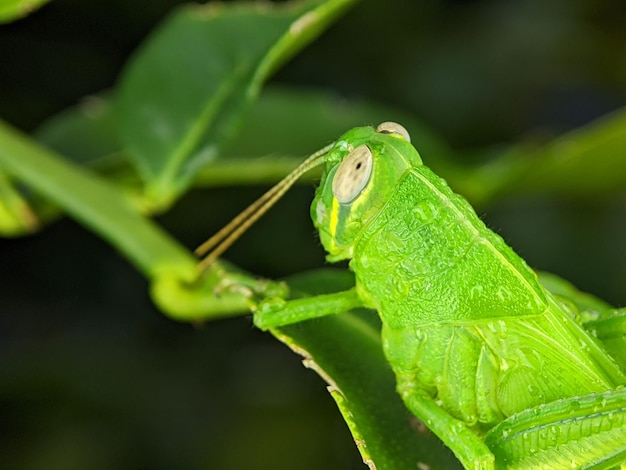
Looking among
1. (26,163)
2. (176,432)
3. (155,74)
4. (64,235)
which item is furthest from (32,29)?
(176,432)

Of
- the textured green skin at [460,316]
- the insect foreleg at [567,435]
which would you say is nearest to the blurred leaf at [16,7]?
the textured green skin at [460,316]

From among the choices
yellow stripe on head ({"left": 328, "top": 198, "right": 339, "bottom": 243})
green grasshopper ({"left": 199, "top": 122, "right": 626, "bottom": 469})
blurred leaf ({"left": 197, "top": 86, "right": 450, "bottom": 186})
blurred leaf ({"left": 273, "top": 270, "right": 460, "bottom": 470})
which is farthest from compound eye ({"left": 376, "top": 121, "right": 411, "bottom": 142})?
blurred leaf ({"left": 197, "top": 86, "right": 450, "bottom": 186})

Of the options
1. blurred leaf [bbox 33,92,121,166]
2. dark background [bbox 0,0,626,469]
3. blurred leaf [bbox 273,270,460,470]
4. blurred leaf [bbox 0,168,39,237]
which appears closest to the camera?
blurred leaf [bbox 273,270,460,470]

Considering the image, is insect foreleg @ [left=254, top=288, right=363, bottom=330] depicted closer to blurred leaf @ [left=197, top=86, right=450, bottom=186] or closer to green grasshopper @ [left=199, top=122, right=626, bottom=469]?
green grasshopper @ [left=199, top=122, right=626, bottom=469]

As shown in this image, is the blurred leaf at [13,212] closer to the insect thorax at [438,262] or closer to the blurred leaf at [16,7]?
the blurred leaf at [16,7]

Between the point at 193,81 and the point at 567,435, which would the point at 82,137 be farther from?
the point at 567,435

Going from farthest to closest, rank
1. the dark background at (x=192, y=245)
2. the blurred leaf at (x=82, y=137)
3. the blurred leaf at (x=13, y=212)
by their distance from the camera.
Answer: the dark background at (x=192, y=245)
the blurred leaf at (x=82, y=137)
the blurred leaf at (x=13, y=212)

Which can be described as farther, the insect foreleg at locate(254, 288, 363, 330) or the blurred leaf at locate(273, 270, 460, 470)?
the insect foreleg at locate(254, 288, 363, 330)

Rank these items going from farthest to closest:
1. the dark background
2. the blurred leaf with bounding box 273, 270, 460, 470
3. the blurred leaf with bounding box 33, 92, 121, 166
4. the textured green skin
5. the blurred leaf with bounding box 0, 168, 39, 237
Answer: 1. the dark background
2. the blurred leaf with bounding box 33, 92, 121, 166
3. the blurred leaf with bounding box 0, 168, 39, 237
4. the textured green skin
5. the blurred leaf with bounding box 273, 270, 460, 470
